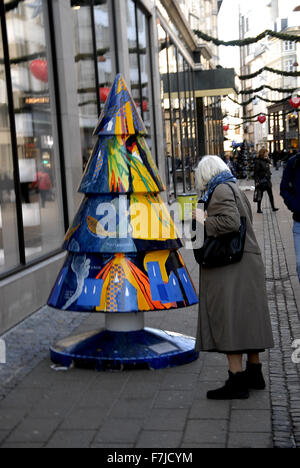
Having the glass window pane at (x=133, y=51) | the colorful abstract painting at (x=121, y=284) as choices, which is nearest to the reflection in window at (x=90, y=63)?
the glass window pane at (x=133, y=51)

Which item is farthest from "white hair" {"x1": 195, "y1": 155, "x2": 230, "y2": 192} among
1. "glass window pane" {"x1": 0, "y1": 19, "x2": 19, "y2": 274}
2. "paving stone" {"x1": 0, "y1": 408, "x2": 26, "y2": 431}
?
"glass window pane" {"x1": 0, "y1": 19, "x2": 19, "y2": 274}

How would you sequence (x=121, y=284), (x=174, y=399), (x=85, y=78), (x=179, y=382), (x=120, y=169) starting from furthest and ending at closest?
(x=85, y=78), (x=120, y=169), (x=121, y=284), (x=179, y=382), (x=174, y=399)

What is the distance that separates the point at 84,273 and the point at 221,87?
2706 centimetres

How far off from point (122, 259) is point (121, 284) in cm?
22

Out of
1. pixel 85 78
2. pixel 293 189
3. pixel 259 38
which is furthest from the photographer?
pixel 259 38

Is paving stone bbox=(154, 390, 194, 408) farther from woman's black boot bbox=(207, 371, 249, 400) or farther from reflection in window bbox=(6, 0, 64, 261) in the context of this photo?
reflection in window bbox=(6, 0, 64, 261)

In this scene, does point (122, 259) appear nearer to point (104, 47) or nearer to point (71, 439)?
point (71, 439)

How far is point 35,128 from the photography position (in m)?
9.38

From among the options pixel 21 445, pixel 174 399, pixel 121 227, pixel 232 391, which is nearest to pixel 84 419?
pixel 21 445

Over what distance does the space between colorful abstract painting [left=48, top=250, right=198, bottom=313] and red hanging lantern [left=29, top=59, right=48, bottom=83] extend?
13.1 feet

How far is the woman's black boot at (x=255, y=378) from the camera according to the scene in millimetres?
5312

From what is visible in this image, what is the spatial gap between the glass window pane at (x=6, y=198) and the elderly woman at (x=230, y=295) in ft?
11.2

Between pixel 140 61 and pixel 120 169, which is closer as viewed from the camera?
pixel 120 169

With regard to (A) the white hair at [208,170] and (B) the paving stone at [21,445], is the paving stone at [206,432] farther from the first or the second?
(A) the white hair at [208,170]
